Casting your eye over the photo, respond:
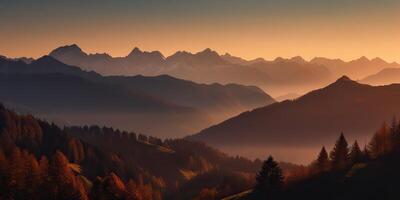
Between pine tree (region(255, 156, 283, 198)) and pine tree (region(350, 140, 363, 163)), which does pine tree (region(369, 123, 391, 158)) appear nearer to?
pine tree (region(350, 140, 363, 163))

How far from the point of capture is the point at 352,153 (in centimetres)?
13850

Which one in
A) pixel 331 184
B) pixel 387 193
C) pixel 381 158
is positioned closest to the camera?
pixel 387 193

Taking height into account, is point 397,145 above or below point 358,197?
above

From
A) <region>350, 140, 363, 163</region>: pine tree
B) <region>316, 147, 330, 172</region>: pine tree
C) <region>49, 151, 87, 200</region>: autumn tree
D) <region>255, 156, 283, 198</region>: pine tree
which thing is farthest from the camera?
<region>350, 140, 363, 163</region>: pine tree

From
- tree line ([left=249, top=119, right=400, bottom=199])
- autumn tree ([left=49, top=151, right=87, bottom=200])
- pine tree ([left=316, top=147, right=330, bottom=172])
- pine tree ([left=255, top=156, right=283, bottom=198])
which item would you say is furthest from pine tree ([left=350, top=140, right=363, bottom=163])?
autumn tree ([left=49, top=151, right=87, bottom=200])

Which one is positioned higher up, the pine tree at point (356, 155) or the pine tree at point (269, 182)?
the pine tree at point (356, 155)

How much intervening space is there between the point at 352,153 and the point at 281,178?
29.4m

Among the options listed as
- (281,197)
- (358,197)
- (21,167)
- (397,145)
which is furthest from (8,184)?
(397,145)

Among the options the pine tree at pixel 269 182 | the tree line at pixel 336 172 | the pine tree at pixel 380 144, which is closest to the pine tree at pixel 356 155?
the tree line at pixel 336 172

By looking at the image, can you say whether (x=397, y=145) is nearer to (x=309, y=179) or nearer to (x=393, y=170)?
(x=393, y=170)

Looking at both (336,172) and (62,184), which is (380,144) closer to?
(336,172)

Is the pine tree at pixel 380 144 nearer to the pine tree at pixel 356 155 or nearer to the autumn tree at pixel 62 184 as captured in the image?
the pine tree at pixel 356 155

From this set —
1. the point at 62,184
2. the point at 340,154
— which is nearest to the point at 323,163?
the point at 340,154

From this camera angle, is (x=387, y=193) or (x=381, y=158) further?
(x=381, y=158)
